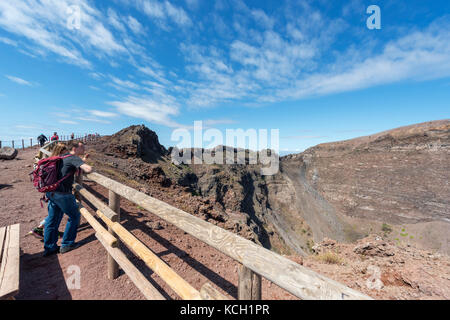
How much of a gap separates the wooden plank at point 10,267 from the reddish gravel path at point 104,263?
0.72 metres

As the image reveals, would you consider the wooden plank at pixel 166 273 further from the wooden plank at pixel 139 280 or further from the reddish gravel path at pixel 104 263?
the reddish gravel path at pixel 104 263

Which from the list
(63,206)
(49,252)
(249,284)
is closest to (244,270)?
(249,284)

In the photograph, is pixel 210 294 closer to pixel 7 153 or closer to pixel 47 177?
pixel 47 177

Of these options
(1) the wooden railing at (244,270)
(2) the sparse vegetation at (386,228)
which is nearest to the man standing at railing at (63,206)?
(1) the wooden railing at (244,270)

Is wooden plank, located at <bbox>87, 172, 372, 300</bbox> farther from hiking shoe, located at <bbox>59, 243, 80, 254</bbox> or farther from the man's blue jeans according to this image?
hiking shoe, located at <bbox>59, 243, 80, 254</bbox>

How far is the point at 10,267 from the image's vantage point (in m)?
2.37

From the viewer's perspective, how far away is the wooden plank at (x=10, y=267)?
2004 mm

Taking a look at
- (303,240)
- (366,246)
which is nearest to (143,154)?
(366,246)

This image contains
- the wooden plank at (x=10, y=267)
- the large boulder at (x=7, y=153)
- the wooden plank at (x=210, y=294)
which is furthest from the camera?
the large boulder at (x=7, y=153)

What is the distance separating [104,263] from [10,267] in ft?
4.96

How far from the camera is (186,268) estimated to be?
4.06 metres

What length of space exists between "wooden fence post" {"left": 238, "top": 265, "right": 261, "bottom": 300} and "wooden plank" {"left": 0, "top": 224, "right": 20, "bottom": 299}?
8.01 ft
